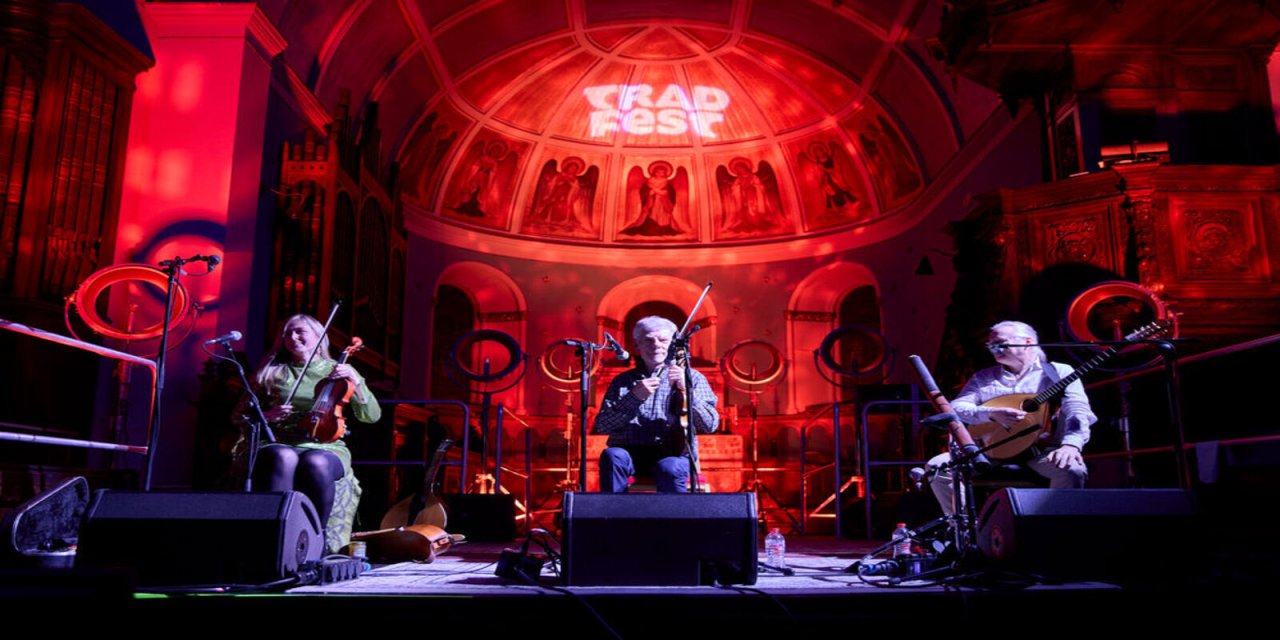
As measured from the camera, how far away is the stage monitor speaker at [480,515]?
25.1 feet

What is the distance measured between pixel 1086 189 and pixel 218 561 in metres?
8.11

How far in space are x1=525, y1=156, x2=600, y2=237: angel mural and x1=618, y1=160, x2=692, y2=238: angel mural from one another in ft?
2.36

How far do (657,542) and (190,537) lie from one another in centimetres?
164

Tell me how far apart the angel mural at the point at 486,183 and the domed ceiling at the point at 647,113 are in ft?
0.09

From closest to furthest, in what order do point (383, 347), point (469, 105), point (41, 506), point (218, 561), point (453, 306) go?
point (218, 561) < point (41, 506) < point (383, 347) < point (469, 105) < point (453, 306)

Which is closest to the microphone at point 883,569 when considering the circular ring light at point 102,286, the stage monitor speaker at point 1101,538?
the stage monitor speaker at point 1101,538

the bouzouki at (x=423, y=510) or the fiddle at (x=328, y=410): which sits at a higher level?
the fiddle at (x=328, y=410)

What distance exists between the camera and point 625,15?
13.9 metres

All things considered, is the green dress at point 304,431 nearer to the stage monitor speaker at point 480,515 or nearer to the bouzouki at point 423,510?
the bouzouki at point 423,510

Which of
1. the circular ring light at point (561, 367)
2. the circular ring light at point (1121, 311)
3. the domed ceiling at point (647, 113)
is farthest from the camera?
the circular ring light at point (561, 367)

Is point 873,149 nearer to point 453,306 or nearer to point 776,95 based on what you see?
point 776,95

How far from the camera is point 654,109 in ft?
53.1

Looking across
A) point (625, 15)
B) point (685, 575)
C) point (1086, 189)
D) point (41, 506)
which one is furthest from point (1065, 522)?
point (625, 15)

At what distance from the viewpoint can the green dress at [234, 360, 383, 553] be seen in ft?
14.5
